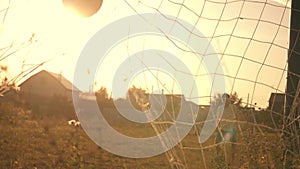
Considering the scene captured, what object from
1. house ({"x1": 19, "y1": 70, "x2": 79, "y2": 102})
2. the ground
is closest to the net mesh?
the ground

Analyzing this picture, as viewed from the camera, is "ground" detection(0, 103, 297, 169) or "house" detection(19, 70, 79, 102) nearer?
"ground" detection(0, 103, 297, 169)

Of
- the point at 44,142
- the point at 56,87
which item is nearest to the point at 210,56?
the point at 44,142

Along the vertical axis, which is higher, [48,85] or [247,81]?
[48,85]

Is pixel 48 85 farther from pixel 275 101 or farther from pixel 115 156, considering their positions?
pixel 275 101

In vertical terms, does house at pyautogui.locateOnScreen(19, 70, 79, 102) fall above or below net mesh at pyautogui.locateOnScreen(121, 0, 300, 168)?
above

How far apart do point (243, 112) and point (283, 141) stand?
341 mm

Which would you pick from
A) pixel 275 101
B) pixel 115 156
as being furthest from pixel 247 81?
pixel 115 156

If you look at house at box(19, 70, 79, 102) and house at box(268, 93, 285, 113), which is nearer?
house at box(268, 93, 285, 113)

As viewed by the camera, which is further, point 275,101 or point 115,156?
point 115,156

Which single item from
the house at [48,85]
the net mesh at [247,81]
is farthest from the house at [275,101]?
the house at [48,85]

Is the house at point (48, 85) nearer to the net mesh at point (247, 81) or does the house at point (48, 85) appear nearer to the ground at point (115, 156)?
the ground at point (115, 156)

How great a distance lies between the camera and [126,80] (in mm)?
3102

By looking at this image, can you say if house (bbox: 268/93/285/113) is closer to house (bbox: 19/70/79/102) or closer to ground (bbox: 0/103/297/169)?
ground (bbox: 0/103/297/169)

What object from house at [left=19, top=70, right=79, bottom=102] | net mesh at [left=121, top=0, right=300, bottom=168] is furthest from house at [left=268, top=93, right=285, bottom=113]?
house at [left=19, top=70, right=79, bottom=102]
